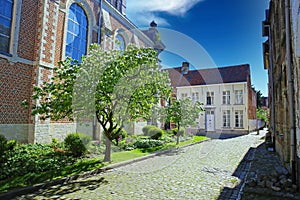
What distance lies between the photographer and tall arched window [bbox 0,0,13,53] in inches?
356

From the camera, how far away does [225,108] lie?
81.1 feet

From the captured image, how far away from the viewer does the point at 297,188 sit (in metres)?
4.55

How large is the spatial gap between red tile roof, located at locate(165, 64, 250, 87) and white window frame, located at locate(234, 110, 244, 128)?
12.1 feet

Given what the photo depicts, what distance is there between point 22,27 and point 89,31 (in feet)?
15.3

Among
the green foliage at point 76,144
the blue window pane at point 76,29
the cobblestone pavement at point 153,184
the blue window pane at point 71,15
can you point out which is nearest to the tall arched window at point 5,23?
the blue window pane at point 71,15

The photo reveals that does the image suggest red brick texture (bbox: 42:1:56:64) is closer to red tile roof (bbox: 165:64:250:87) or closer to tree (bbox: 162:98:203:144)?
tree (bbox: 162:98:203:144)

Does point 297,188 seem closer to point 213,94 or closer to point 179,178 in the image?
point 179,178

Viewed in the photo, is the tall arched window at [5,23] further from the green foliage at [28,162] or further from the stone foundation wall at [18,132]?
the green foliage at [28,162]

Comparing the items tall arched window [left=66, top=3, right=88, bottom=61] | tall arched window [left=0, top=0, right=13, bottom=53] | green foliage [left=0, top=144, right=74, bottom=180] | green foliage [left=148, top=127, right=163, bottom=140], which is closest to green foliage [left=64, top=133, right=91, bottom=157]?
green foliage [left=0, top=144, right=74, bottom=180]

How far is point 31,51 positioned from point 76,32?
366cm

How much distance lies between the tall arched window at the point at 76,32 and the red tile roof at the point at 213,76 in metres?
17.2

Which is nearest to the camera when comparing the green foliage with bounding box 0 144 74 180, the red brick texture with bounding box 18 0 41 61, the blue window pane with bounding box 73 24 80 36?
the green foliage with bounding box 0 144 74 180

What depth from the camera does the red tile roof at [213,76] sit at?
25125 millimetres

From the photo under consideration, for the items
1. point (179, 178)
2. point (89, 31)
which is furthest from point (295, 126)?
point (89, 31)
